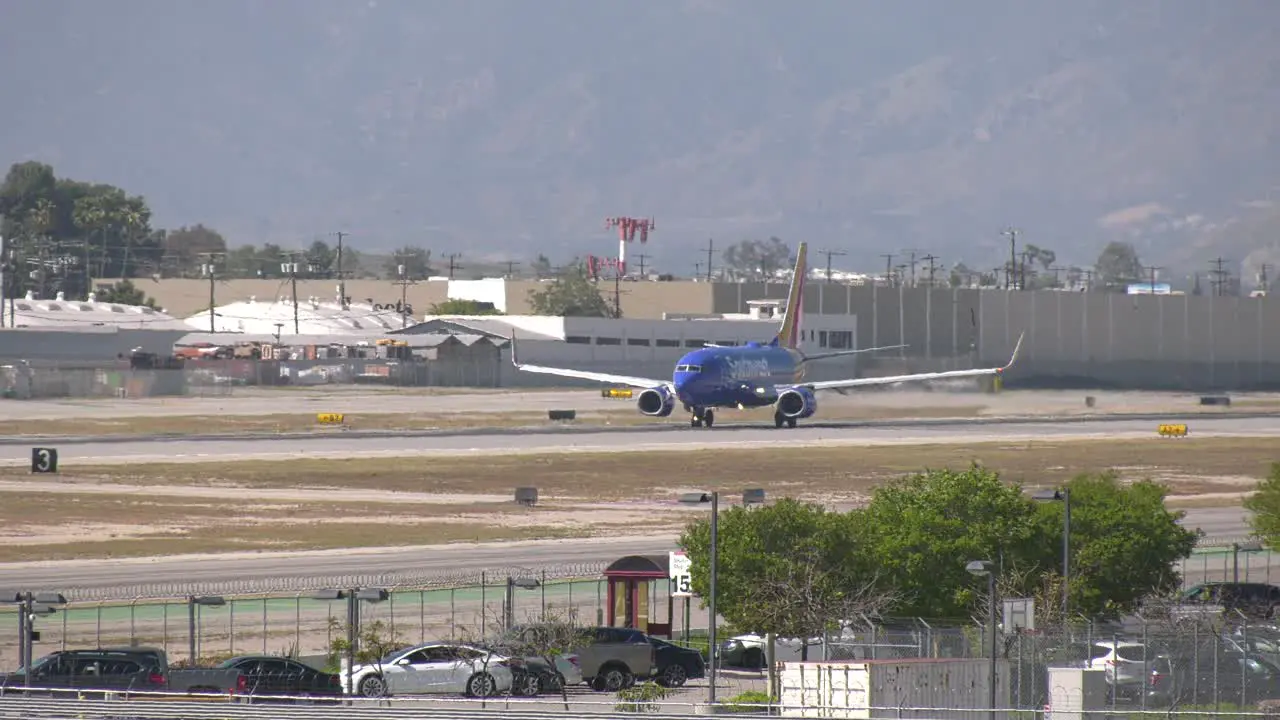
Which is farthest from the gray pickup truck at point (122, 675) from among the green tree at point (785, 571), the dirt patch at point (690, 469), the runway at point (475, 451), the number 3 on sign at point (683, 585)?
the dirt patch at point (690, 469)

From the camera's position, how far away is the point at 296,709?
3628cm

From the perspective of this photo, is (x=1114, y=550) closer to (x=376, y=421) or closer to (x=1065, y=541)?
(x=1065, y=541)

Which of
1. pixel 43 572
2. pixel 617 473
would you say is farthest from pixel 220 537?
pixel 617 473

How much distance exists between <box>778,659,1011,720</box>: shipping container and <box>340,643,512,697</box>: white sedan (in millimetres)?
6368

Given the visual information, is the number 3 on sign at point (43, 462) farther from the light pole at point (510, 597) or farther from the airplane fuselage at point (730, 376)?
the light pole at point (510, 597)

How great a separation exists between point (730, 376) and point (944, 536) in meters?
64.7

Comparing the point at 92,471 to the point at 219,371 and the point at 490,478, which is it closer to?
the point at 490,478

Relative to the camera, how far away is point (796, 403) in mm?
117250

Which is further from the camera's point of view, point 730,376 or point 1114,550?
point 730,376

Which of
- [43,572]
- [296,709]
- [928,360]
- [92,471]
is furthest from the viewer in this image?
[928,360]

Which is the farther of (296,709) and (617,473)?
(617,473)

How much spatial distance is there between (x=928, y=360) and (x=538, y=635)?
148142 millimetres

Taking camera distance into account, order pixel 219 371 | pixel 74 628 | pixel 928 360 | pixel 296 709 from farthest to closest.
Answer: pixel 928 360 → pixel 219 371 → pixel 74 628 → pixel 296 709

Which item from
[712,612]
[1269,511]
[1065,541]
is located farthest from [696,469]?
[712,612]
